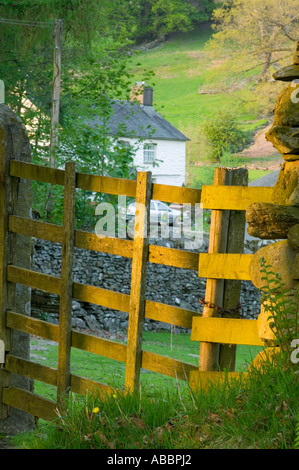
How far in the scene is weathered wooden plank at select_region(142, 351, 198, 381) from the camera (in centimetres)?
396

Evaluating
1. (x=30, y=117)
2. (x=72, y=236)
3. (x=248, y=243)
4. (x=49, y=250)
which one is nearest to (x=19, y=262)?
(x=72, y=236)

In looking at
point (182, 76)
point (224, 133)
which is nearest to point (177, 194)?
point (224, 133)

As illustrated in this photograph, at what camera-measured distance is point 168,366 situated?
4.07 metres

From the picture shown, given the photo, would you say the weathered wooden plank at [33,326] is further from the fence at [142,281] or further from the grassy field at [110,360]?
the grassy field at [110,360]

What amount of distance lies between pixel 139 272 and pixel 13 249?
5.58ft

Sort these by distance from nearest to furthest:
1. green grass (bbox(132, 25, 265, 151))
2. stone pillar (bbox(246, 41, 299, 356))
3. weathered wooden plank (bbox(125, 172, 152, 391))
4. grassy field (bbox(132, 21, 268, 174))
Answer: stone pillar (bbox(246, 41, 299, 356)) → weathered wooden plank (bbox(125, 172, 152, 391)) → grassy field (bbox(132, 21, 268, 174)) → green grass (bbox(132, 25, 265, 151))

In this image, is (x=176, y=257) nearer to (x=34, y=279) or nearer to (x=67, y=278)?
(x=67, y=278)

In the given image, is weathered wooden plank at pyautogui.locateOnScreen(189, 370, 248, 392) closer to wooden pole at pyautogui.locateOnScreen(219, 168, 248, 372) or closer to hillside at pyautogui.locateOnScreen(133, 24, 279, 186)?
wooden pole at pyautogui.locateOnScreen(219, 168, 248, 372)

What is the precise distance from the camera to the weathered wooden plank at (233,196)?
12.4ft

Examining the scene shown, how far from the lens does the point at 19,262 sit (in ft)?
18.4

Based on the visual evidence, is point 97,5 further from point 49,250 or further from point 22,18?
point 49,250

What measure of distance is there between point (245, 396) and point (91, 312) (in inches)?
373

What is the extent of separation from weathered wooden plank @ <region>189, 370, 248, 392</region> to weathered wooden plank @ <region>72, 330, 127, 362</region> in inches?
26.1

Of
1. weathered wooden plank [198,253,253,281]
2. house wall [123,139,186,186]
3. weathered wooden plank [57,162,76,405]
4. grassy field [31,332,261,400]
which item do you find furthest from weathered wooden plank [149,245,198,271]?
house wall [123,139,186,186]
